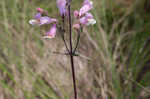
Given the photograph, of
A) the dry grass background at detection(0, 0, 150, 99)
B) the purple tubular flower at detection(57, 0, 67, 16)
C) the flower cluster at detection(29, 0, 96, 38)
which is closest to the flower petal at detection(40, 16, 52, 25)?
the flower cluster at detection(29, 0, 96, 38)

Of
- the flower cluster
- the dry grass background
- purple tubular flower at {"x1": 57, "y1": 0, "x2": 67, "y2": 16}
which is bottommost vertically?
the dry grass background

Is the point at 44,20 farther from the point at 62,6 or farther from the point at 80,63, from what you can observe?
the point at 80,63

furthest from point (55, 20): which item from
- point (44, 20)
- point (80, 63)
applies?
point (80, 63)

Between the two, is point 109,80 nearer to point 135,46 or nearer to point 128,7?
point 135,46

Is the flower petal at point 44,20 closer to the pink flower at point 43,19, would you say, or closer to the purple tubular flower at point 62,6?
the pink flower at point 43,19

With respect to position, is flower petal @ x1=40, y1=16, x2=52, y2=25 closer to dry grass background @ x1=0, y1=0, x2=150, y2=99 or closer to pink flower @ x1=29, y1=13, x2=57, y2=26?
pink flower @ x1=29, y1=13, x2=57, y2=26

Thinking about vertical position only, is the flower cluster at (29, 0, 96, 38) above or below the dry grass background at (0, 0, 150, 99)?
above

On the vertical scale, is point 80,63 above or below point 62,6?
below

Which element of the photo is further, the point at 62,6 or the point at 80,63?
the point at 80,63
